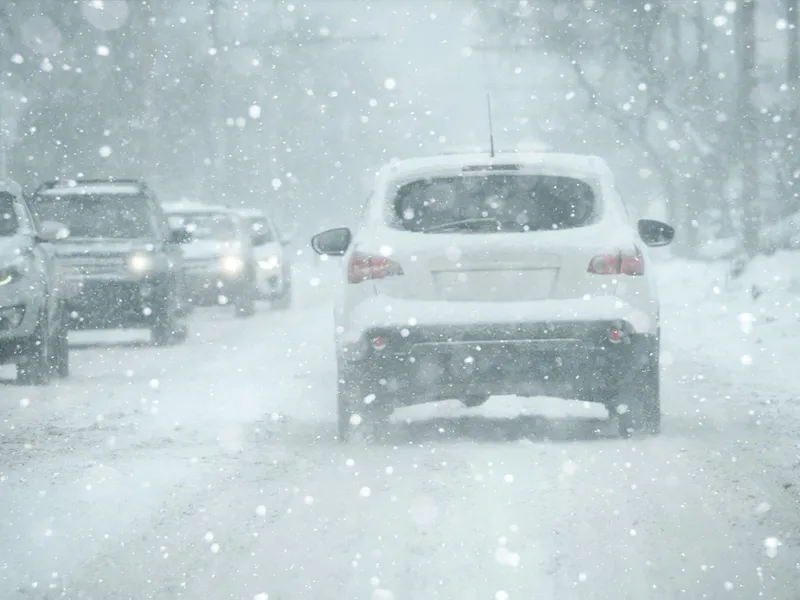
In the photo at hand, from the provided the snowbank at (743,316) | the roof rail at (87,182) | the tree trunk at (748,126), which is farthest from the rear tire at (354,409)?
the tree trunk at (748,126)

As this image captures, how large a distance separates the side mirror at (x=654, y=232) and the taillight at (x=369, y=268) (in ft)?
6.26

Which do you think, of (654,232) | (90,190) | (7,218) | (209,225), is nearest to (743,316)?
(90,190)

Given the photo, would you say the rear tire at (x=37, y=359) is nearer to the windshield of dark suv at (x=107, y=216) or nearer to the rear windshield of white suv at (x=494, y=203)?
the windshield of dark suv at (x=107, y=216)

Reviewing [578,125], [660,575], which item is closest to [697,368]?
[660,575]

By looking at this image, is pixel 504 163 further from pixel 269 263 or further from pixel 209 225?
pixel 269 263

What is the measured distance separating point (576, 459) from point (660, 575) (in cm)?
265

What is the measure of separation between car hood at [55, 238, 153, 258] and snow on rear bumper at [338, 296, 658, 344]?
9.37 meters

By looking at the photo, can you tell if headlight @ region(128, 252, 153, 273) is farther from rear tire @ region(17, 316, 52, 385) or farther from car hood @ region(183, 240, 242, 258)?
car hood @ region(183, 240, 242, 258)

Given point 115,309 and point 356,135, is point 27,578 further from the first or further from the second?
point 356,135

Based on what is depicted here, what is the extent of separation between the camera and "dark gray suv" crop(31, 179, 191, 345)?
1738 centimetres

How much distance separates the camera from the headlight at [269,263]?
24.8 meters

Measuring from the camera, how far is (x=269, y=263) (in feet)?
81.9

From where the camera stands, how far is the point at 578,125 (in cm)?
5525

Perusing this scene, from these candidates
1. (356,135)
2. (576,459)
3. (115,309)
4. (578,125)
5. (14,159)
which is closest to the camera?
(576,459)
